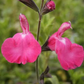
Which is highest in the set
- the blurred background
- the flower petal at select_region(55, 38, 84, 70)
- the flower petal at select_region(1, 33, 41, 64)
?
the flower petal at select_region(1, 33, 41, 64)

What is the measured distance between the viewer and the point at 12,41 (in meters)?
0.94

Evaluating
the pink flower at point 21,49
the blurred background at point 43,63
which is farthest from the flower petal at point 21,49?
the blurred background at point 43,63

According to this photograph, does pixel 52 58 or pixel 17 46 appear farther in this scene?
pixel 52 58

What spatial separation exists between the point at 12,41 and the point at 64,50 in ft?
0.79

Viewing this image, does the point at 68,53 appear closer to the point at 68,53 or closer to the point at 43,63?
the point at 68,53

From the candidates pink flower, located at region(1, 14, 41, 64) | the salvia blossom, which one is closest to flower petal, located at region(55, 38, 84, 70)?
the salvia blossom

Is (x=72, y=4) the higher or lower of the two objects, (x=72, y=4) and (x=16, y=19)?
the higher

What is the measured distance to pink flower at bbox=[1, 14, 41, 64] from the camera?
89cm

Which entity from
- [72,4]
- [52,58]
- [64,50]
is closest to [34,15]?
[72,4]

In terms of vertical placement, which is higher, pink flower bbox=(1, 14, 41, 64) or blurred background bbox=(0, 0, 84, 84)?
pink flower bbox=(1, 14, 41, 64)

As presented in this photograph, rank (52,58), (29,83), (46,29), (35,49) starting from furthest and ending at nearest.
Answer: (52,58) < (29,83) < (46,29) < (35,49)

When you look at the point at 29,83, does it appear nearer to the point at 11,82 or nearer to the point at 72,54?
the point at 11,82

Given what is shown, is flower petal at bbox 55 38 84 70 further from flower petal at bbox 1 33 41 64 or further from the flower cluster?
flower petal at bbox 1 33 41 64

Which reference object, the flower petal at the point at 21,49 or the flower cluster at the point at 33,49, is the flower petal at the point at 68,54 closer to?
the flower cluster at the point at 33,49
